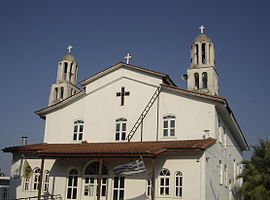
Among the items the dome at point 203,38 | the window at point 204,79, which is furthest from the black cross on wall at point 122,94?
the dome at point 203,38

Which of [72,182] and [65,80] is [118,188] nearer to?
[72,182]

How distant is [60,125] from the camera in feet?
87.5

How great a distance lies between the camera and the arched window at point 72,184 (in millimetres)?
23078

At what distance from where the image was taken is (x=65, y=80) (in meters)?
31.1

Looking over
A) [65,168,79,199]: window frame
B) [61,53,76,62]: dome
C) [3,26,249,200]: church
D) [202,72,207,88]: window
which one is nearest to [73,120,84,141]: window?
[3,26,249,200]: church

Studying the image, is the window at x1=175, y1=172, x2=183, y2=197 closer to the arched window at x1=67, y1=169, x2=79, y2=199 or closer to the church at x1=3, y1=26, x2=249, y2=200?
the church at x1=3, y1=26, x2=249, y2=200

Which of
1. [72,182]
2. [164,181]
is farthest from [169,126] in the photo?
[72,182]

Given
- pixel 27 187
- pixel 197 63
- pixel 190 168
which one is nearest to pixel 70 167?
pixel 27 187

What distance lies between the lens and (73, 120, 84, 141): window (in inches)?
1013

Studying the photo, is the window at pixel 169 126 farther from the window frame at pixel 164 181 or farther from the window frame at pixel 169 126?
the window frame at pixel 164 181

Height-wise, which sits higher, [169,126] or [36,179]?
[169,126]

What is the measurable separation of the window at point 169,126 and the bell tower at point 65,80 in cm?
1086

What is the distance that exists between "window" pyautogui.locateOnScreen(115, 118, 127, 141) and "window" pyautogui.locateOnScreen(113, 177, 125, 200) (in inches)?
123

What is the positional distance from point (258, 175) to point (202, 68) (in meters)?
8.85
